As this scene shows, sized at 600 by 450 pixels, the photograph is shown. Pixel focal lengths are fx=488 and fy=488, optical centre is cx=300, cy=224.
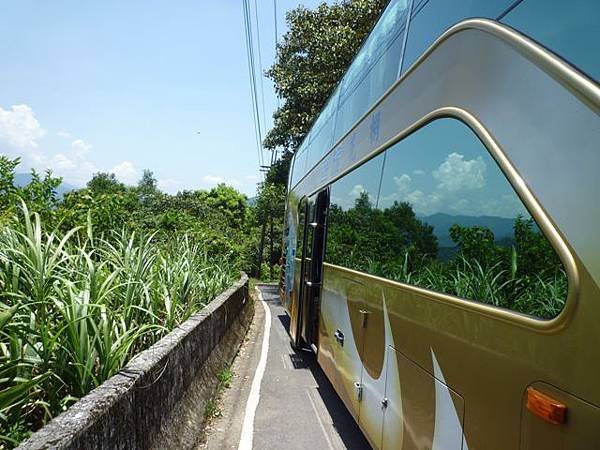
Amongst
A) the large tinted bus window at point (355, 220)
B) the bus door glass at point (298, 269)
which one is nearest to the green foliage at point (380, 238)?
the large tinted bus window at point (355, 220)

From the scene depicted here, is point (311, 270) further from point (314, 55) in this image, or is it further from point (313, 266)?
point (314, 55)

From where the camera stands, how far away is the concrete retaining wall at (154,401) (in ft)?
8.30

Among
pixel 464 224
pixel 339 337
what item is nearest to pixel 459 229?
pixel 464 224

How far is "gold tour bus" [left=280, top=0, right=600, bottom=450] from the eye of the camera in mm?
1822

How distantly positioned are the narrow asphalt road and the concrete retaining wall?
334 mm

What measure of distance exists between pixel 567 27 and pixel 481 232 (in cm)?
105

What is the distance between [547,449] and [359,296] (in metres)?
3.00

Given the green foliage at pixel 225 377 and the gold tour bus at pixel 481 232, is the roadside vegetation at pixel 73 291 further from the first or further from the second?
the gold tour bus at pixel 481 232

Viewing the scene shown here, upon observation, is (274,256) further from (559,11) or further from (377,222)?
(559,11)

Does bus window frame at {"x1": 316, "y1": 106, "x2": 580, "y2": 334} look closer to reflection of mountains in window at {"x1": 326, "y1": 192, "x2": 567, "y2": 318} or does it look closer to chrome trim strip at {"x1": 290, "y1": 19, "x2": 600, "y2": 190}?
reflection of mountains in window at {"x1": 326, "y1": 192, "x2": 567, "y2": 318}

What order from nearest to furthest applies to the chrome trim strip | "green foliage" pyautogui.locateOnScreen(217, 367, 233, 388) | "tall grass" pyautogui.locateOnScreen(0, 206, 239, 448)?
the chrome trim strip
"tall grass" pyautogui.locateOnScreen(0, 206, 239, 448)
"green foliage" pyautogui.locateOnScreen(217, 367, 233, 388)

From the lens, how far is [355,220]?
527cm

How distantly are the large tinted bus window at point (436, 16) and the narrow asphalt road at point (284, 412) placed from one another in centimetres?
380

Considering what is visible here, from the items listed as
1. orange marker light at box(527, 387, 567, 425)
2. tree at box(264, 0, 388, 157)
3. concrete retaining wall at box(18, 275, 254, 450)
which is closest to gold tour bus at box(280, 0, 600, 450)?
orange marker light at box(527, 387, 567, 425)
